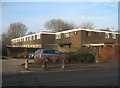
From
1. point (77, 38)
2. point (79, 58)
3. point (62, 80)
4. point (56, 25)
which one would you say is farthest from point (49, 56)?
point (56, 25)

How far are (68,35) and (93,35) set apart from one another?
Answer: 7.88m

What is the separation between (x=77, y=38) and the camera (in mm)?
66000

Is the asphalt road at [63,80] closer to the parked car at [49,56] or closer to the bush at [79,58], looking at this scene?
the parked car at [49,56]

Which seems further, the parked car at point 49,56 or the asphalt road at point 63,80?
the parked car at point 49,56

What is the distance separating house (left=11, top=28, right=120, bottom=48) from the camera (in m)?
64.6

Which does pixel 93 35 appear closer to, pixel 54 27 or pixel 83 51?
pixel 83 51

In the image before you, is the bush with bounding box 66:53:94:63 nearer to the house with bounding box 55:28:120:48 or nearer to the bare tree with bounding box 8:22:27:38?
the house with bounding box 55:28:120:48

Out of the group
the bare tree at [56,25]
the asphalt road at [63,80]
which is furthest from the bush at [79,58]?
the bare tree at [56,25]

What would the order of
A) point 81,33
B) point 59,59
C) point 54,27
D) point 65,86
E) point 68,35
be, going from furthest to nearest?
1. point 54,27
2. point 68,35
3. point 81,33
4. point 59,59
5. point 65,86

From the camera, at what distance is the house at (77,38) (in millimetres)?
64562

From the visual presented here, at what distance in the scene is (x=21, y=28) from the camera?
4338 inches

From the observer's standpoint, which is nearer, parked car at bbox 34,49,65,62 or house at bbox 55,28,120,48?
parked car at bbox 34,49,65,62

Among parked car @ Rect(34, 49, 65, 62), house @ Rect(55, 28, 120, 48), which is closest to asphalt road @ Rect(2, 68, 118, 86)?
parked car @ Rect(34, 49, 65, 62)

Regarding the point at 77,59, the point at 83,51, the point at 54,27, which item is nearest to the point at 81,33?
the point at 83,51
